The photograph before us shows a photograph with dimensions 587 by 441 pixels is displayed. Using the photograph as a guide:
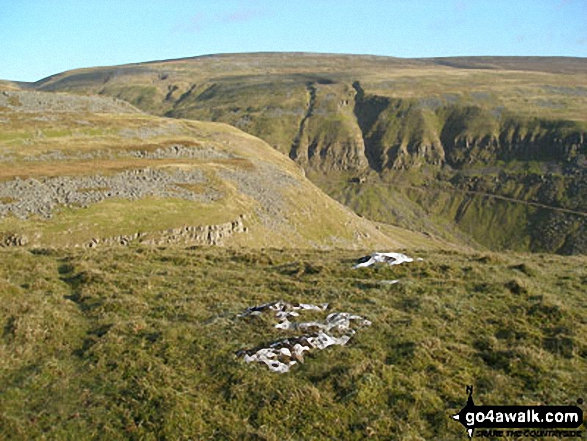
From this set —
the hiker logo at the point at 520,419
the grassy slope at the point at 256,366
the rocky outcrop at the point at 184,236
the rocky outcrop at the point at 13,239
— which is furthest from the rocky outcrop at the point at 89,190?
the hiker logo at the point at 520,419

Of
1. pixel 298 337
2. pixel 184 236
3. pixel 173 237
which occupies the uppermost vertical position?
pixel 298 337

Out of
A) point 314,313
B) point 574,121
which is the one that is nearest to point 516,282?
point 314,313

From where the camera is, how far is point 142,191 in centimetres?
6975

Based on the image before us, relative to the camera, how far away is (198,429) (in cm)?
1239

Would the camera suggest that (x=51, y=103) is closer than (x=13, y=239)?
No

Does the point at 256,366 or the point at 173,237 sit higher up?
the point at 256,366

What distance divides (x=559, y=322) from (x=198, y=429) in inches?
608

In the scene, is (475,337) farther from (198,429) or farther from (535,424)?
(198,429)

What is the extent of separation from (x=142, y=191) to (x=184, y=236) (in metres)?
13.7

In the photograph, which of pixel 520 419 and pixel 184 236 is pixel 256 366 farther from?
pixel 184 236

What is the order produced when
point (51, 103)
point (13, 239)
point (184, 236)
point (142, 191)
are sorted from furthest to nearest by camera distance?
point (51, 103) < point (142, 191) < point (184, 236) < point (13, 239)

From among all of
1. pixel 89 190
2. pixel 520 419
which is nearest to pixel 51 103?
pixel 89 190

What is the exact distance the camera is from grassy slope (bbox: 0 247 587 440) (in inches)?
501

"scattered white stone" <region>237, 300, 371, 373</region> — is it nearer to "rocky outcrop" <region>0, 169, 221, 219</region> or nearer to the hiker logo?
the hiker logo
